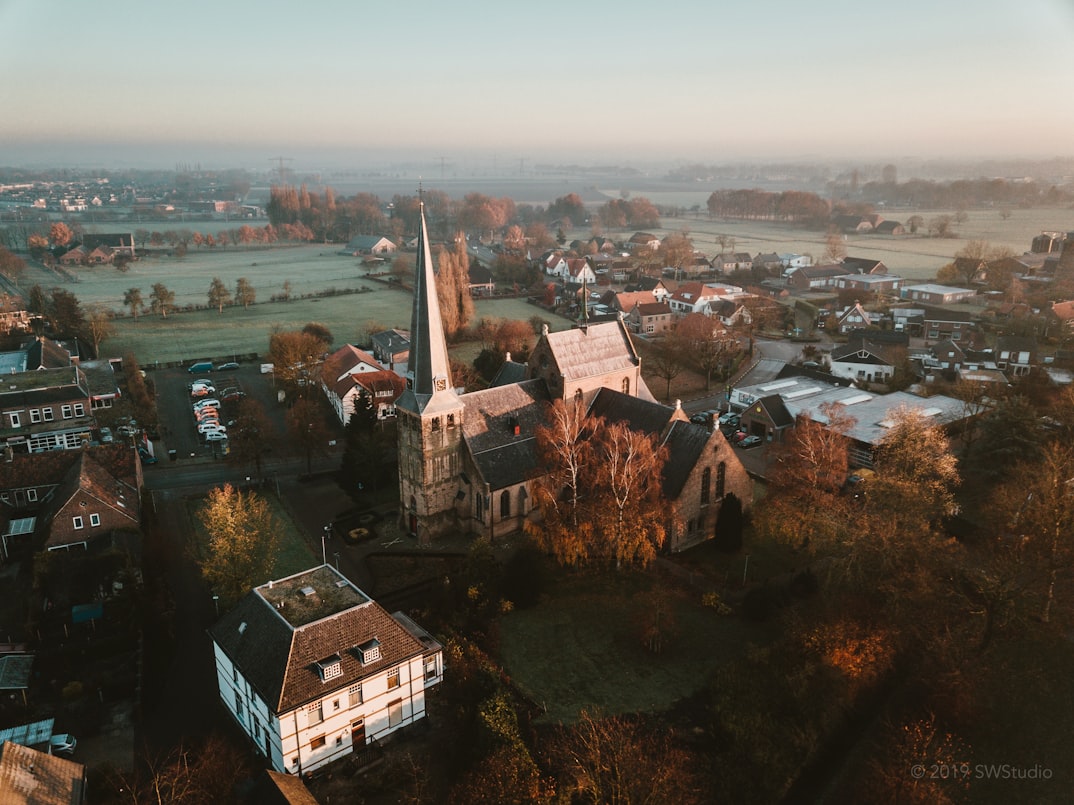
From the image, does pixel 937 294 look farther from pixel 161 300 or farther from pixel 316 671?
pixel 161 300

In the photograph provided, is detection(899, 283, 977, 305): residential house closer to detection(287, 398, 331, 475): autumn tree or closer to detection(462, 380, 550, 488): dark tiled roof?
detection(462, 380, 550, 488): dark tiled roof

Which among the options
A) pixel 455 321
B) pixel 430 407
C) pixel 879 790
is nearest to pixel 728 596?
pixel 879 790

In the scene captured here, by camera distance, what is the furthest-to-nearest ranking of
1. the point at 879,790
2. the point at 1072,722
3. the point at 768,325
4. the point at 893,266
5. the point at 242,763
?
the point at 893,266, the point at 768,325, the point at 1072,722, the point at 242,763, the point at 879,790

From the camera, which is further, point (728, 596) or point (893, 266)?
point (893, 266)

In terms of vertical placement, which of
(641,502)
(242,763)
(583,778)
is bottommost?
(242,763)

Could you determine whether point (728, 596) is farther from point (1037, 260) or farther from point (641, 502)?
point (1037, 260)

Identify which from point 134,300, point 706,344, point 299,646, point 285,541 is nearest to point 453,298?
point 706,344

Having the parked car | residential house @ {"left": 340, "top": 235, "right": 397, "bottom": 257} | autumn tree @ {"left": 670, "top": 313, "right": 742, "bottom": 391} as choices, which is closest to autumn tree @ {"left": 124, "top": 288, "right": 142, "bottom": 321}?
residential house @ {"left": 340, "top": 235, "right": 397, "bottom": 257}
